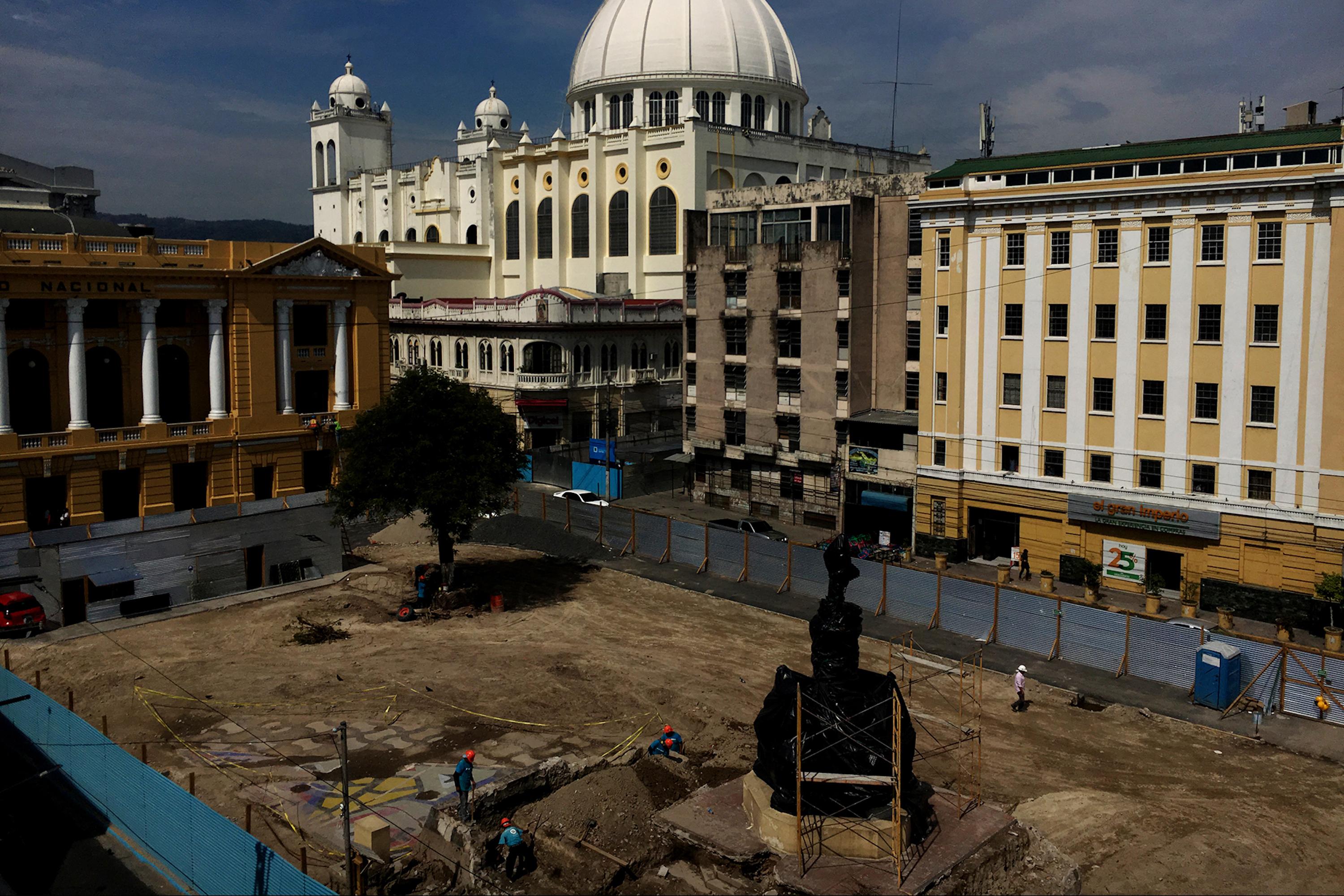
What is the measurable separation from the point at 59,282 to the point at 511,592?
18939 millimetres

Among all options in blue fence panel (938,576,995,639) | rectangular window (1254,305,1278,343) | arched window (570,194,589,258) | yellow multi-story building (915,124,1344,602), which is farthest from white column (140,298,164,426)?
arched window (570,194,589,258)

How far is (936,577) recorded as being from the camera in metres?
33.8

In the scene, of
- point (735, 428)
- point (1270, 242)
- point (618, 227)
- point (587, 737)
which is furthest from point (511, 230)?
point (587, 737)

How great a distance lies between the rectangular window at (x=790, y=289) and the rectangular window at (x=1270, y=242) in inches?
730

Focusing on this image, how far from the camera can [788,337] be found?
1923 inches

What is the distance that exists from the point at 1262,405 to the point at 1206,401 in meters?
1.66

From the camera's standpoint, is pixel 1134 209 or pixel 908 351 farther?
pixel 908 351

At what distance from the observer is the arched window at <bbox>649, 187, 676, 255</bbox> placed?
240 feet

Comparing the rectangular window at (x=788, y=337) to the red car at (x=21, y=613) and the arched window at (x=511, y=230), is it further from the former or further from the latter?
the arched window at (x=511, y=230)

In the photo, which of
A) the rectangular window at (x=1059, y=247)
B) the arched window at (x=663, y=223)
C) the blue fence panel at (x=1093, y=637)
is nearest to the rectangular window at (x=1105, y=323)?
the rectangular window at (x=1059, y=247)

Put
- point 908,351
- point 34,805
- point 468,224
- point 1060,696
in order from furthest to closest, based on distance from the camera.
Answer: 1. point 468,224
2. point 908,351
3. point 1060,696
4. point 34,805

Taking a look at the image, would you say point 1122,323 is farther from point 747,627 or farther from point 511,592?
point 511,592

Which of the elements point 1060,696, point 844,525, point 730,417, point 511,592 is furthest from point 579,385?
point 1060,696

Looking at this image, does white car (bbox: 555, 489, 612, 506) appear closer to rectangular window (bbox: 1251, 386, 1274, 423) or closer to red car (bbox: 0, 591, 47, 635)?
red car (bbox: 0, 591, 47, 635)
